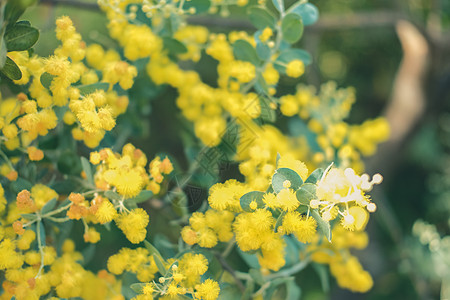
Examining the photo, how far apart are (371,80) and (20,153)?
1.51 meters

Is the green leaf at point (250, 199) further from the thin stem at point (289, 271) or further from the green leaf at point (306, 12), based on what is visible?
the green leaf at point (306, 12)

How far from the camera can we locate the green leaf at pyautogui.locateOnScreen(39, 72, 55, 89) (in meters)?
0.63

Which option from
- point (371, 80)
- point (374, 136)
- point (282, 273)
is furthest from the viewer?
point (371, 80)

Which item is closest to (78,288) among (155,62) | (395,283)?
(155,62)

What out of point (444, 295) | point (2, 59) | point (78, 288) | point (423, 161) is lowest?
point (444, 295)

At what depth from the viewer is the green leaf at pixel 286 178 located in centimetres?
56

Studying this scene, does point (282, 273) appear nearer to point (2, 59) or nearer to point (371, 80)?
point (2, 59)

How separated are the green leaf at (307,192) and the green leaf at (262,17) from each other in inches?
14.9

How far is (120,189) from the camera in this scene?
61 cm

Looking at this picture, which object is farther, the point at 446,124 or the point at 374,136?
the point at 446,124

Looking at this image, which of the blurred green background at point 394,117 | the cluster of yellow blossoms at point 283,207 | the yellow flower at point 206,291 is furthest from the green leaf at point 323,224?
the blurred green background at point 394,117

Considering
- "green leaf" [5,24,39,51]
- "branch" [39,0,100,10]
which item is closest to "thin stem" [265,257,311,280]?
"green leaf" [5,24,39,51]

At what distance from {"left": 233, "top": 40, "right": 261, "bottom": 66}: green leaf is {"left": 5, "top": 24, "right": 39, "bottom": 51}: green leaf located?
0.35 metres

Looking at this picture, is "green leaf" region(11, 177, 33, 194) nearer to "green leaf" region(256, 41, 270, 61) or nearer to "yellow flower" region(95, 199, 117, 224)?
"yellow flower" region(95, 199, 117, 224)
